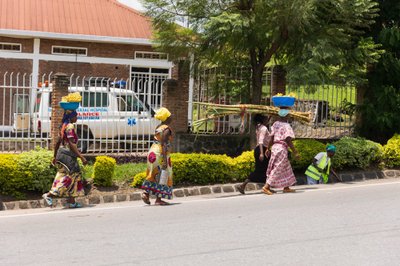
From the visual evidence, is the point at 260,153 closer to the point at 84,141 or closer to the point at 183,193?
the point at 183,193

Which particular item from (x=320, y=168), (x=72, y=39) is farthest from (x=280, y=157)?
(x=72, y=39)

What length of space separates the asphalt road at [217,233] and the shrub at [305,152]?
104 inches

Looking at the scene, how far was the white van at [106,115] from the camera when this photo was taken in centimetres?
1459

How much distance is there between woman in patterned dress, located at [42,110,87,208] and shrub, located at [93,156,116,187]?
1263 millimetres

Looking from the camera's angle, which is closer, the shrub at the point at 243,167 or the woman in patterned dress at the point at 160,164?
the woman in patterned dress at the point at 160,164

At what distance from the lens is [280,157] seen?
1142 cm

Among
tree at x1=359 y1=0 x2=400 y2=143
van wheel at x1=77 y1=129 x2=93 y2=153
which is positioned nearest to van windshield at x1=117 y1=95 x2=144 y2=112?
van wheel at x1=77 y1=129 x2=93 y2=153

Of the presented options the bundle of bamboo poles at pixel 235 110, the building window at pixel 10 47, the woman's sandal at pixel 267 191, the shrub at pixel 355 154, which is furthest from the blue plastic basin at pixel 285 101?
the building window at pixel 10 47

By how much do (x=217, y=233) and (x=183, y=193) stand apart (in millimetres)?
4379

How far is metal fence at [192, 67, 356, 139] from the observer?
15.9m

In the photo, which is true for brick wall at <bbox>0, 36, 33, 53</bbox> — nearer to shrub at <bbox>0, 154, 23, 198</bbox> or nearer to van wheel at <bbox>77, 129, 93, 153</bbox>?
van wheel at <bbox>77, 129, 93, 153</bbox>

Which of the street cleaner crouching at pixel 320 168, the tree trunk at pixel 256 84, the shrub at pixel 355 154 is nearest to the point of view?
the street cleaner crouching at pixel 320 168

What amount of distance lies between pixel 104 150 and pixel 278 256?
8778 mm

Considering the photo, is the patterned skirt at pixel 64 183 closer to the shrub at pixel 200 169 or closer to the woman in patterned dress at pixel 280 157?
the shrub at pixel 200 169
